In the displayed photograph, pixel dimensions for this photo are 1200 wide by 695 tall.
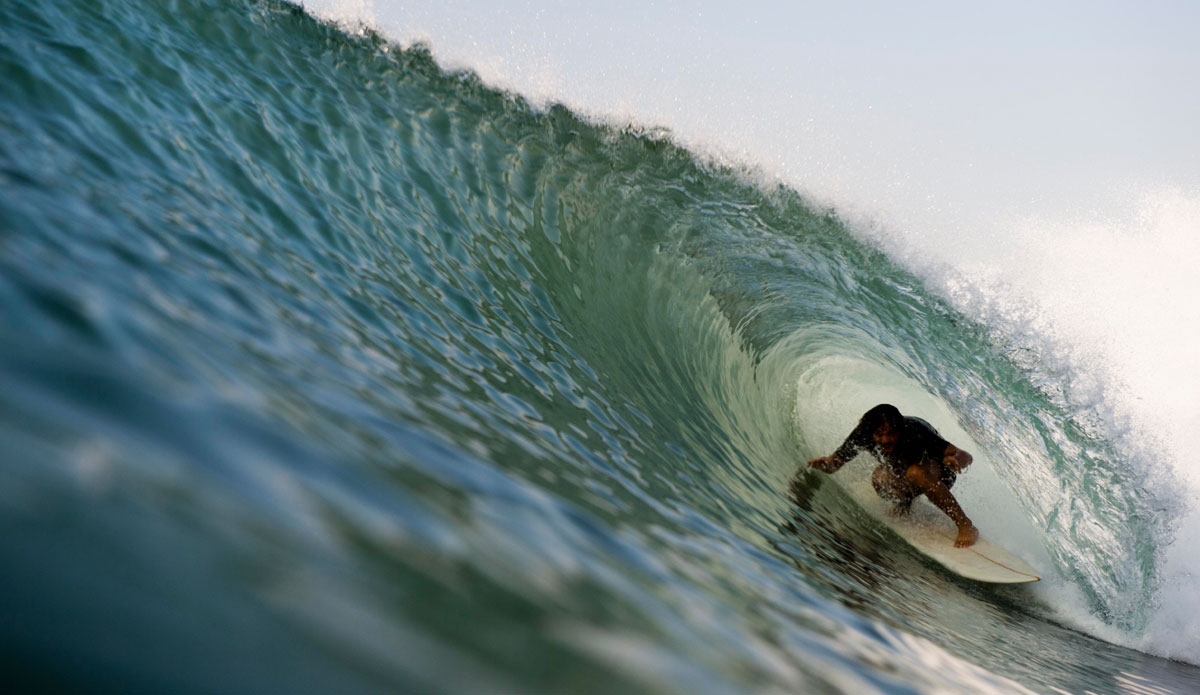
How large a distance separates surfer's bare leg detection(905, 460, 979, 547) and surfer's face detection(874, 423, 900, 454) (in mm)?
214

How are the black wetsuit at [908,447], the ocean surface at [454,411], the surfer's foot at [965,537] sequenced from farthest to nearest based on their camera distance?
the black wetsuit at [908,447] → the surfer's foot at [965,537] → the ocean surface at [454,411]

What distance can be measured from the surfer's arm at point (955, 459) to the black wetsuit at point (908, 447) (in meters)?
0.02

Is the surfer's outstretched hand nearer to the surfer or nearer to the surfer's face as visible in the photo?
the surfer

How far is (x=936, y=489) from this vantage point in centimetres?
599

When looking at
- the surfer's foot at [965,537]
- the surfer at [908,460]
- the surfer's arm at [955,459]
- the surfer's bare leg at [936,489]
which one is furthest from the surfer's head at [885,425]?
the surfer's foot at [965,537]

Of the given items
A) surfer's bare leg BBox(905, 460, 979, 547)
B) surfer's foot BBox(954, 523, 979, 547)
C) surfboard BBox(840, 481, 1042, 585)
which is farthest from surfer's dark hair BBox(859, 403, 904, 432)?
surfer's foot BBox(954, 523, 979, 547)

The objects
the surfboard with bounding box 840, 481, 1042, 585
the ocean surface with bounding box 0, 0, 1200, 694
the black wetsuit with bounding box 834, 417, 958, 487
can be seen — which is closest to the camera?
the ocean surface with bounding box 0, 0, 1200, 694

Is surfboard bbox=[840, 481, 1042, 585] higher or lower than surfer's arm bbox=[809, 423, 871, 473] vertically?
lower

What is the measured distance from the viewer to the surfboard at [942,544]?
559cm

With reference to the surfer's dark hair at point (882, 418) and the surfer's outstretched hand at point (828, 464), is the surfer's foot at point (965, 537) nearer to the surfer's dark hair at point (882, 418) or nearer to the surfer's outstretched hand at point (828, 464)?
the surfer's dark hair at point (882, 418)

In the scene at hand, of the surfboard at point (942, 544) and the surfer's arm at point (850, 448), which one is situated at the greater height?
the surfer's arm at point (850, 448)

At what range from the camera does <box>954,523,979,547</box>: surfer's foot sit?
5.85 metres

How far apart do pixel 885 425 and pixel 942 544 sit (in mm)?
949

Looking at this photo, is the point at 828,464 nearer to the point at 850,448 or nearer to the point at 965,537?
the point at 850,448
